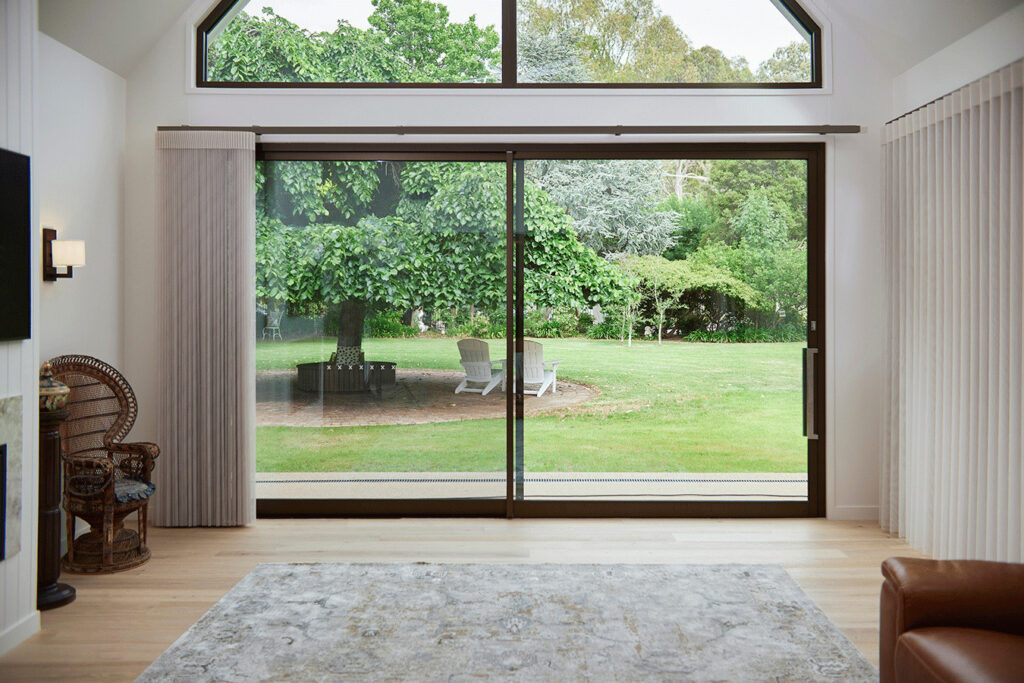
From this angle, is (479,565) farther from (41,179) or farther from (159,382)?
(41,179)

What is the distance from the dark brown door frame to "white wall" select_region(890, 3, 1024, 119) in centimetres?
55

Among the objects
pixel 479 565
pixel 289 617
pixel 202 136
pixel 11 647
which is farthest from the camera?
pixel 202 136

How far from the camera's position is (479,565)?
386 cm

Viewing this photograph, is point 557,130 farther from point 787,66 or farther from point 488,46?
point 787,66

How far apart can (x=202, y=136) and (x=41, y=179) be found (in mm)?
955

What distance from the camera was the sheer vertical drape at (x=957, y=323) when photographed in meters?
3.43

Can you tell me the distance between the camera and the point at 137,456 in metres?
4.14

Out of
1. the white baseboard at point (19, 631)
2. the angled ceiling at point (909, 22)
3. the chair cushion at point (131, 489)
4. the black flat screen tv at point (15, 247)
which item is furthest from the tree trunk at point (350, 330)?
the angled ceiling at point (909, 22)

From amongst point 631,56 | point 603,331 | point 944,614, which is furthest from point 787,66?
point 944,614

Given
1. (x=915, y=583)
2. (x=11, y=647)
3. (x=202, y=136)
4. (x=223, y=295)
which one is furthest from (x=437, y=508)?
(x=915, y=583)

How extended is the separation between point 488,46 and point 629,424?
2568 millimetres

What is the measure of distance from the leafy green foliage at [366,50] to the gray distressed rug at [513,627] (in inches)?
118

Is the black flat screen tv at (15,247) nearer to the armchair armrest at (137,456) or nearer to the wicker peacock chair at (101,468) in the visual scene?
the wicker peacock chair at (101,468)

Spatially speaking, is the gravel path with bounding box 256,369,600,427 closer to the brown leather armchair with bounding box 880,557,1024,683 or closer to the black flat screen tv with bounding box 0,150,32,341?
the black flat screen tv with bounding box 0,150,32,341
